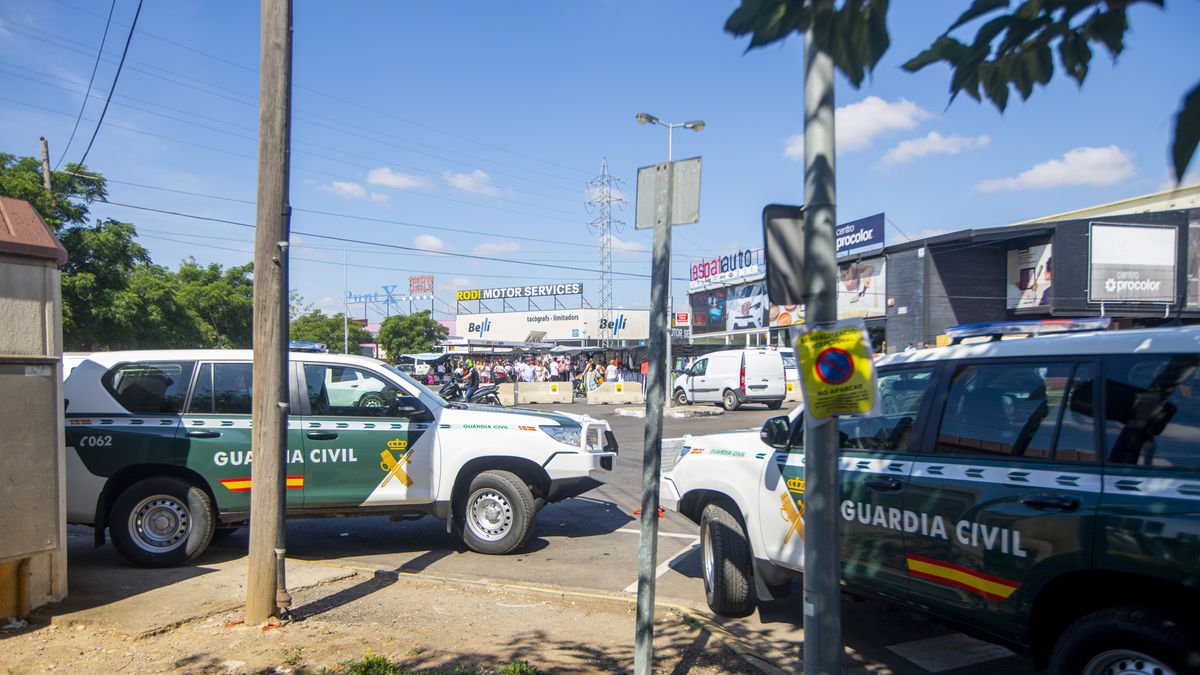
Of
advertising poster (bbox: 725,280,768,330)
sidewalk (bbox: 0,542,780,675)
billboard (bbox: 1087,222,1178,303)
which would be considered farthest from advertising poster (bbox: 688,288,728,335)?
sidewalk (bbox: 0,542,780,675)

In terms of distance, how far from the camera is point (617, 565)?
7.26 m

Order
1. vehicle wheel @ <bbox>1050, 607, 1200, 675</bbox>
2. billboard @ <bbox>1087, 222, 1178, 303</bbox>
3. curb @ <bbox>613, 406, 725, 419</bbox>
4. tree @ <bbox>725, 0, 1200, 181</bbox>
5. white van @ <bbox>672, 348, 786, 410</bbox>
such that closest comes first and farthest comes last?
tree @ <bbox>725, 0, 1200, 181</bbox> → vehicle wheel @ <bbox>1050, 607, 1200, 675</bbox> → curb @ <bbox>613, 406, 725, 419</bbox> → white van @ <bbox>672, 348, 786, 410</bbox> → billboard @ <bbox>1087, 222, 1178, 303</bbox>

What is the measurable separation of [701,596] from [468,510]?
7.87ft

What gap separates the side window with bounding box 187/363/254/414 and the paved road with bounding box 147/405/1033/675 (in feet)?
4.68

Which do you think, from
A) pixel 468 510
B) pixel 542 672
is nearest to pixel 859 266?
pixel 468 510

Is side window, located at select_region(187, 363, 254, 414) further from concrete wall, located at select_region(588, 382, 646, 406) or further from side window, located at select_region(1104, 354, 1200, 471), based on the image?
concrete wall, located at select_region(588, 382, 646, 406)

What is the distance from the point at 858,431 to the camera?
4836mm

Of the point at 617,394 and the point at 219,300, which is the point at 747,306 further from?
the point at 219,300

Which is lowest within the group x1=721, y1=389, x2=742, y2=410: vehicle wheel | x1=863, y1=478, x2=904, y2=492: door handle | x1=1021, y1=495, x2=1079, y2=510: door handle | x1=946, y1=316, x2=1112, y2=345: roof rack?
x1=721, y1=389, x2=742, y2=410: vehicle wheel

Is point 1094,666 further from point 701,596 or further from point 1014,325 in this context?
point 701,596

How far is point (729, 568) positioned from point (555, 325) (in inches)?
2536

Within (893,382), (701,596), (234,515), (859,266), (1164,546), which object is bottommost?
(701,596)

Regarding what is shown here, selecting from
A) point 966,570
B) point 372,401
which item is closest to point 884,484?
point 966,570

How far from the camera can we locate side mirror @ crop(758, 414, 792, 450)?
5227 millimetres
